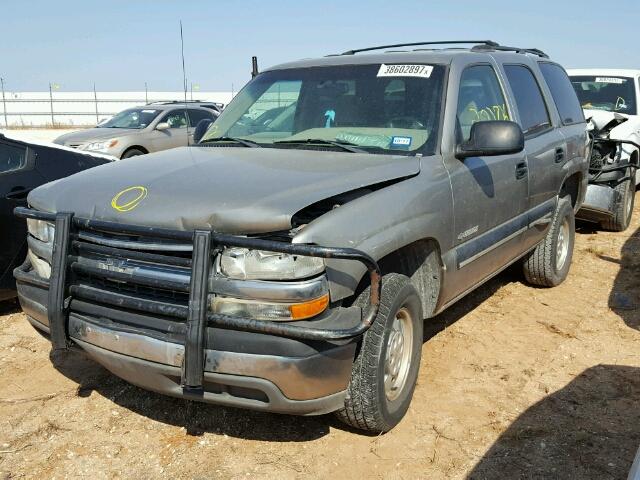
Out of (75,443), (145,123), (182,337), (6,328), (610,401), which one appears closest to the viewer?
(182,337)

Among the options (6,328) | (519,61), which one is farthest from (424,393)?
(6,328)

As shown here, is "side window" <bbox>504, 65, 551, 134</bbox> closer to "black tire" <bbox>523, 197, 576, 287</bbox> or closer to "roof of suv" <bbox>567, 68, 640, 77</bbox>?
"black tire" <bbox>523, 197, 576, 287</bbox>

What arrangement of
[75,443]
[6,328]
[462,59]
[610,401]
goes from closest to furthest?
[75,443] < [610,401] < [462,59] < [6,328]

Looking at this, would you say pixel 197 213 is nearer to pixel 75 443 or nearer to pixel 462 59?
pixel 75 443

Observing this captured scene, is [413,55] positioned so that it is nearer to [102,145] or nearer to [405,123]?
[405,123]

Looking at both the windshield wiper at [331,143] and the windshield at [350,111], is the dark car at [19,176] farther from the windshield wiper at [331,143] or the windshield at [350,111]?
the windshield wiper at [331,143]

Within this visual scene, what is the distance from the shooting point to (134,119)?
1330 centimetres

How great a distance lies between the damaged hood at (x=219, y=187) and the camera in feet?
9.09

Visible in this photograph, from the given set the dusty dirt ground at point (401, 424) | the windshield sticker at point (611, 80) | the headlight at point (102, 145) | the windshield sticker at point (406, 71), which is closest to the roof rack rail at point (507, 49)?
the windshield sticker at point (406, 71)

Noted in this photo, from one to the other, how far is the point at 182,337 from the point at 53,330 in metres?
0.74

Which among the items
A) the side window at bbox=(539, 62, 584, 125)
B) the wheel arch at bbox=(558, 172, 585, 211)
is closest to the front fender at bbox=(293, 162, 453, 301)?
the side window at bbox=(539, 62, 584, 125)

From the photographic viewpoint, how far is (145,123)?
42.9 ft

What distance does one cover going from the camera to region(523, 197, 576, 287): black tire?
5602 millimetres

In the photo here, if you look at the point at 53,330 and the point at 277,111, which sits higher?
the point at 277,111
